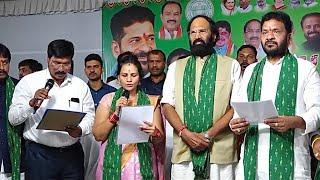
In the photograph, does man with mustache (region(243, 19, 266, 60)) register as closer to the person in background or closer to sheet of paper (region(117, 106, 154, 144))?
the person in background

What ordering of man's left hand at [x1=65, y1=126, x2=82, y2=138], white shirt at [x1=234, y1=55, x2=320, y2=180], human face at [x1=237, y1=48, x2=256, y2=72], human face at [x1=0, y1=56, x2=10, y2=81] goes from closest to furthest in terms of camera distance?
white shirt at [x1=234, y1=55, x2=320, y2=180], man's left hand at [x1=65, y1=126, x2=82, y2=138], human face at [x1=0, y1=56, x2=10, y2=81], human face at [x1=237, y1=48, x2=256, y2=72]

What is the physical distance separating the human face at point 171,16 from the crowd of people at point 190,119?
2175 mm

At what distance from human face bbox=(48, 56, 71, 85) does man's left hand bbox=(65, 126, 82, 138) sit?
353mm

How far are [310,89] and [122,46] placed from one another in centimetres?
327

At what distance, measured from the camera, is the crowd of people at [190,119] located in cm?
273

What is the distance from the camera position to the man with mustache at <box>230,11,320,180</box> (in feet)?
8.79

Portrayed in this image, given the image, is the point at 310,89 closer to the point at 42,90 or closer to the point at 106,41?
the point at 42,90

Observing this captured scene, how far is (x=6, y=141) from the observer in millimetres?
3447

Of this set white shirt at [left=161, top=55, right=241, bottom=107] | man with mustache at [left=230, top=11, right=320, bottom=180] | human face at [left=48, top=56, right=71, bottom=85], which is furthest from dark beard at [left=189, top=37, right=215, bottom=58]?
human face at [left=48, top=56, right=71, bottom=85]

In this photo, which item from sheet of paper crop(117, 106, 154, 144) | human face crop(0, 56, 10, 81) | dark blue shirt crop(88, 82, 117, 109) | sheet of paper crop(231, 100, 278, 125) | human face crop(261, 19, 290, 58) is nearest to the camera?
sheet of paper crop(231, 100, 278, 125)

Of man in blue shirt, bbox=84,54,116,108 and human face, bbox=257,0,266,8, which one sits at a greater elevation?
human face, bbox=257,0,266,8

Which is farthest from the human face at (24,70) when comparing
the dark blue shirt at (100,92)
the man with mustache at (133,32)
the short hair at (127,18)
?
the dark blue shirt at (100,92)

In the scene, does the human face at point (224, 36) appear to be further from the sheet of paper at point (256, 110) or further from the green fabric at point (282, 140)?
the sheet of paper at point (256, 110)

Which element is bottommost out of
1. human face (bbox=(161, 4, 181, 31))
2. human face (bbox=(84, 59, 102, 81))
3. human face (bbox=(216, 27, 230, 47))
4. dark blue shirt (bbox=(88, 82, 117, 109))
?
dark blue shirt (bbox=(88, 82, 117, 109))
